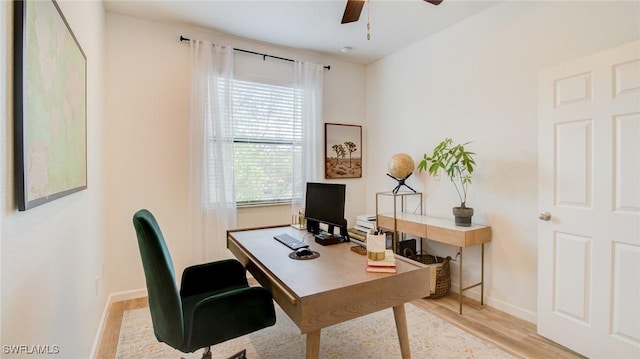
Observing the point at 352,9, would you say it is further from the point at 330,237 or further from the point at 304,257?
the point at 304,257

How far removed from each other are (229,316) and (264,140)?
2.32 m

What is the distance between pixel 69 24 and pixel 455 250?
3489 mm

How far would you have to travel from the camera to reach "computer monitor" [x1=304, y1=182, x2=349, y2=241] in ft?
6.95

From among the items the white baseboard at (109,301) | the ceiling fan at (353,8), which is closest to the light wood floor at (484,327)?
the white baseboard at (109,301)

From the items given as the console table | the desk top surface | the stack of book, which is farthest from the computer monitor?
the console table

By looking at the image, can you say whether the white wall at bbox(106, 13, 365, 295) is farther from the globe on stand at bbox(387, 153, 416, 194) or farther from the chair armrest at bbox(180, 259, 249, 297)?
the globe on stand at bbox(387, 153, 416, 194)

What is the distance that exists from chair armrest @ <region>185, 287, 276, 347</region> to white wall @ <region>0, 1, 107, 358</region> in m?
0.55

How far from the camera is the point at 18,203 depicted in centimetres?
92

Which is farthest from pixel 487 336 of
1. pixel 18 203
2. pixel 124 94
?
pixel 124 94

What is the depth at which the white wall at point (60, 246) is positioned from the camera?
875 mm

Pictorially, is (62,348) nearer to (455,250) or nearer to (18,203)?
(18,203)

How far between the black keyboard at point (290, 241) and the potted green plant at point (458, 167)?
150 cm

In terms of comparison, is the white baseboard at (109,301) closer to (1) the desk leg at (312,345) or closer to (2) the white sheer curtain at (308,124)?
(1) the desk leg at (312,345)

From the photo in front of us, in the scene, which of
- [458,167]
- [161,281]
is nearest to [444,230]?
[458,167]
